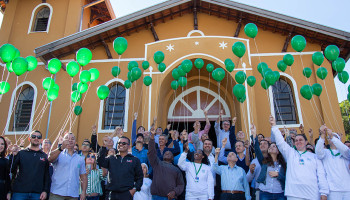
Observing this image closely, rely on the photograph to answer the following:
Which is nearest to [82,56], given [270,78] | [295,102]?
[270,78]

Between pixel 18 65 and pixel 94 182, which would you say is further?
pixel 18 65

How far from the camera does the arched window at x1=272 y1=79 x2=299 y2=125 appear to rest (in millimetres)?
10730

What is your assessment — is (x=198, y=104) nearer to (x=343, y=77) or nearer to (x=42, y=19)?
(x=343, y=77)

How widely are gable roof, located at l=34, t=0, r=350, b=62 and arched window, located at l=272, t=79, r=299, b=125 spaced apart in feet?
6.80

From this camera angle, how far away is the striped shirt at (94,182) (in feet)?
18.7

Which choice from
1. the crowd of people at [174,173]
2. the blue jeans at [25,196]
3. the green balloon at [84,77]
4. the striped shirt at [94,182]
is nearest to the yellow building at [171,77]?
the green balloon at [84,77]

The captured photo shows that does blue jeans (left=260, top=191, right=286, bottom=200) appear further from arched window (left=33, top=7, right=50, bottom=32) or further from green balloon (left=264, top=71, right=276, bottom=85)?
arched window (left=33, top=7, right=50, bottom=32)

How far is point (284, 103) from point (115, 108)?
21.3 ft

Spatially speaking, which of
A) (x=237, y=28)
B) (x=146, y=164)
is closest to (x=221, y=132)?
(x=146, y=164)

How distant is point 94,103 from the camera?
1143 cm

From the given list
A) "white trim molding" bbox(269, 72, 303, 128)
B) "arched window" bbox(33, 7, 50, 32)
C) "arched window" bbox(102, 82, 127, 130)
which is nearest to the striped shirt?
"arched window" bbox(102, 82, 127, 130)

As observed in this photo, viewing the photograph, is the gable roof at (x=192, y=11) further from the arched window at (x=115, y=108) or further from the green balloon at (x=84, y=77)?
the green balloon at (x=84, y=77)

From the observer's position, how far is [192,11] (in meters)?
12.6

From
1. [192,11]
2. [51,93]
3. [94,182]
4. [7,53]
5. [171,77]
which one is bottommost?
[94,182]
